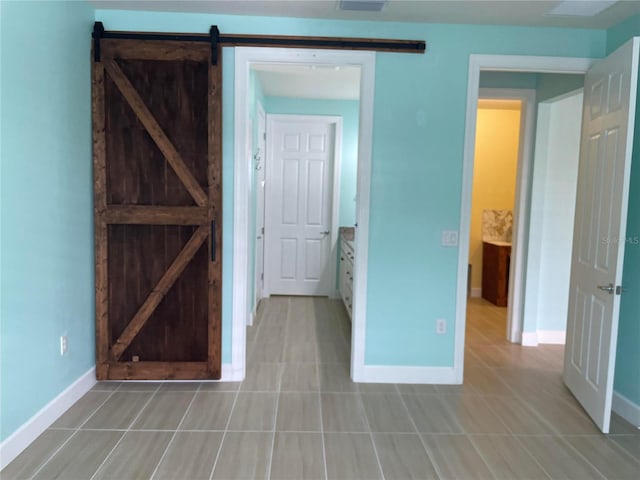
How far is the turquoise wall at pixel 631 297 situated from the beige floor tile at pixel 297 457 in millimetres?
2073

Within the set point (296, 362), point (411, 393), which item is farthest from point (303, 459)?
point (296, 362)

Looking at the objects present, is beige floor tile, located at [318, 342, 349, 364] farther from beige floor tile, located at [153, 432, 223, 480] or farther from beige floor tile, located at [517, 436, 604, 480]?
beige floor tile, located at [517, 436, 604, 480]

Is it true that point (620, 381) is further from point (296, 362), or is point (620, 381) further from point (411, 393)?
point (296, 362)

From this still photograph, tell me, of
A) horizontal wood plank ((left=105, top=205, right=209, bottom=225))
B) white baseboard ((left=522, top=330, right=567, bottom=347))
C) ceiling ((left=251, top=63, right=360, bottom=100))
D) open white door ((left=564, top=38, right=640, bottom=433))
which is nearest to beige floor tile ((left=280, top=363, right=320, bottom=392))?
horizontal wood plank ((left=105, top=205, right=209, bottom=225))

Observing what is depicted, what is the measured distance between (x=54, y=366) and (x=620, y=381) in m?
3.66

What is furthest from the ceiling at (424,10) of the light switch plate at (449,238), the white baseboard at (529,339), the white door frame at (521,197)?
the white baseboard at (529,339)

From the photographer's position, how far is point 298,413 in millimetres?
2768

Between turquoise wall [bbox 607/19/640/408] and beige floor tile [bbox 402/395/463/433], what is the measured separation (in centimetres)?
119

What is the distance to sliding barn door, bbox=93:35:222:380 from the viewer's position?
300 cm

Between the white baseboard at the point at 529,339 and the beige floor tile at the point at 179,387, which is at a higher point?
the white baseboard at the point at 529,339

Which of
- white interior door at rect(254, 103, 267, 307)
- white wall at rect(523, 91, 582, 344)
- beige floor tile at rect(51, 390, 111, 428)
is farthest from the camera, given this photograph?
white interior door at rect(254, 103, 267, 307)

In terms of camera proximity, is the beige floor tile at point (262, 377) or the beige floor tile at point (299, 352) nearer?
the beige floor tile at point (262, 377)

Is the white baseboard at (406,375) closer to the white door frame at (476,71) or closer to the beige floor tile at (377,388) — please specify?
the beige floor tile at (377,388)

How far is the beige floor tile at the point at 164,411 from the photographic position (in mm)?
2582
